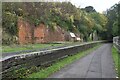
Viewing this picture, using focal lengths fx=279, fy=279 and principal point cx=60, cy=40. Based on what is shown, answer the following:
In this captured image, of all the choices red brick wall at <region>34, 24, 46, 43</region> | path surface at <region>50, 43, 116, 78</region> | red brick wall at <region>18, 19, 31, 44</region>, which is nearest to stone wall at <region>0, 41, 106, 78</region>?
path surface at <region>50, 43, 116, 78</region>

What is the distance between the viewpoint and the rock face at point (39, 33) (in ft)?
133

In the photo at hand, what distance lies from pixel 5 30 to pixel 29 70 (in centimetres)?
2447

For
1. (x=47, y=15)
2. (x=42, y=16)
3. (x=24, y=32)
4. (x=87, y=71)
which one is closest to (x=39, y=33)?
(x=42, y=16)

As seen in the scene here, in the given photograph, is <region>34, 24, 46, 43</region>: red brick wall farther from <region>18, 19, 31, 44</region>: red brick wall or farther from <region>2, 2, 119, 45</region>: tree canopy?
<region>18, 19, 31, 44</region>: red brick wall

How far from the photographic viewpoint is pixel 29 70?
11688 mm

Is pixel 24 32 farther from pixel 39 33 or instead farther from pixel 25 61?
pixel 25 61

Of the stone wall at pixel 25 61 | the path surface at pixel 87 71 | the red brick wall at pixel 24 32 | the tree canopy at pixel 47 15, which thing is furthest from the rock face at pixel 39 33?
the stone wall at pixel 25 61

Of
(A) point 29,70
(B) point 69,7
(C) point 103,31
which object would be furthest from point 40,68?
(C) point 103,31

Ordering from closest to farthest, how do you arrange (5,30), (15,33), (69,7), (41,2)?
(5,30) < (15,33) < (41,2) < (69,7)

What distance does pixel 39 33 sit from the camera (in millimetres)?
48562

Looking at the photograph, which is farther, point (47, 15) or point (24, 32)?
point (47, 15)

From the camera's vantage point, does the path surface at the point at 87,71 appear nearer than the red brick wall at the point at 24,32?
Yes

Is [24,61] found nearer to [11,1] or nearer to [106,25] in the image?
[11,1]

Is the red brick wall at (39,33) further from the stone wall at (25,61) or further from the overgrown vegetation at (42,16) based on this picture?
the stone wall at (25,61)
